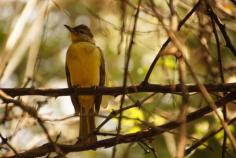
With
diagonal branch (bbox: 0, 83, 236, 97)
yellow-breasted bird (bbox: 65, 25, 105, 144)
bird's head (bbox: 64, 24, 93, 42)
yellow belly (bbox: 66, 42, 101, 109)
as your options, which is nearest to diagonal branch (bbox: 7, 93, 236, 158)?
diagonal branch (bbox: 0, 83, 236, 97)

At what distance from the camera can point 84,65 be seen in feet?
17.7

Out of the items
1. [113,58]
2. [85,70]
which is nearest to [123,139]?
[85,70]

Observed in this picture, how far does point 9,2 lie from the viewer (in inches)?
207

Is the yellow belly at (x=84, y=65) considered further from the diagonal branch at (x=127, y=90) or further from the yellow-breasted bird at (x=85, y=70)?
the diagonal branch at (x=127, y=90)

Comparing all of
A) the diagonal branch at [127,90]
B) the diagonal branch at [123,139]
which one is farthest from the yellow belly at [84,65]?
the diagonal branch at [123,139]

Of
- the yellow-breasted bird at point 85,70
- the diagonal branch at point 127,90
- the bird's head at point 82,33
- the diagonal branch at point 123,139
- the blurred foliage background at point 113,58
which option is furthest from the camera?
the bird's head at point 82,33

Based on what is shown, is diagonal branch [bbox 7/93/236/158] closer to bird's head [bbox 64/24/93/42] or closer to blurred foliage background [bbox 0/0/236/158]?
blurred foliage background [bbox 0/0/236/158]

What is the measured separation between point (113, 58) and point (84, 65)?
10.9 ft

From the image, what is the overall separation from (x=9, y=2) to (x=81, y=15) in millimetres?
1638

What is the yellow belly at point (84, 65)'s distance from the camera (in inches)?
210

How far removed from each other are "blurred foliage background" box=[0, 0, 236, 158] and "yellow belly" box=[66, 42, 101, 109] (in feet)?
0.58

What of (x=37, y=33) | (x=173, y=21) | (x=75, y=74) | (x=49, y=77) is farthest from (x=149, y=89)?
(x=49, y=77)

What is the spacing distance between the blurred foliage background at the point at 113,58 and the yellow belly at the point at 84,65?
7.0 inches

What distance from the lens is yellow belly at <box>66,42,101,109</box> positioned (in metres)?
5.34
